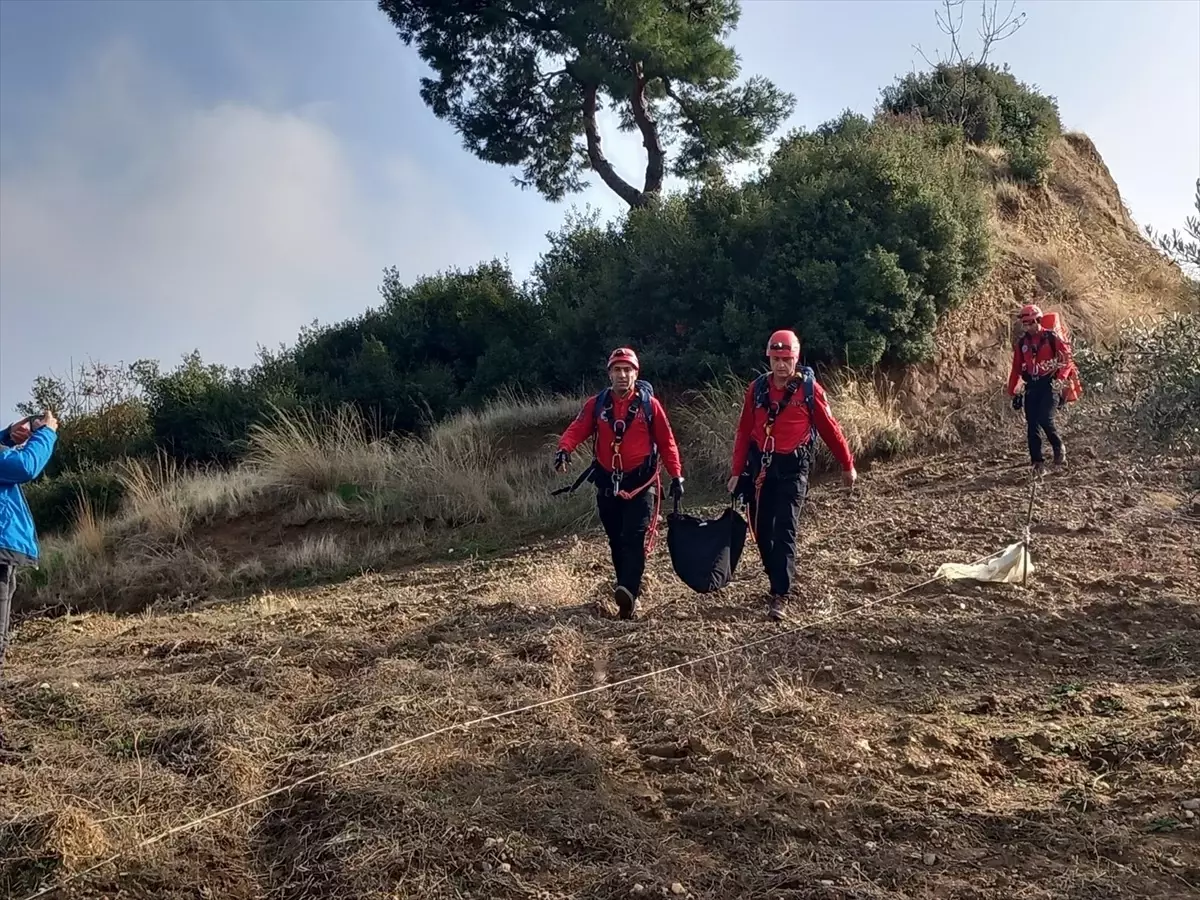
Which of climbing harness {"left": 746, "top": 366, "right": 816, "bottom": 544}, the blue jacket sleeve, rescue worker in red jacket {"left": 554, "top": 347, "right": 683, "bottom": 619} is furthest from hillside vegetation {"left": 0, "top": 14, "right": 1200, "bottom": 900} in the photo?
the blue jacket sleeve

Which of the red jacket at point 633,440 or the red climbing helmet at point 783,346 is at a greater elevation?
the red climbing helmet at point 783,346

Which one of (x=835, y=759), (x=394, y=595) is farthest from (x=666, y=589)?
(x=835, y=759)

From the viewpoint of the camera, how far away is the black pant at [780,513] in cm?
642

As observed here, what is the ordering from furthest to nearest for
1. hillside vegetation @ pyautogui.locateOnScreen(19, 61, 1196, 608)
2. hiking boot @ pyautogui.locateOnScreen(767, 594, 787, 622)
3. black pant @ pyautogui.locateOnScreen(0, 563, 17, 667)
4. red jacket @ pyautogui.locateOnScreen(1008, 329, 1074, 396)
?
hillside vegetation @ pyautogui.locateOnScreen(19, 61, 1196, 608)
red jacket @ pyautogui.locateOnScreen(1008, 329, 1074, 396)
hiking boot @ pyautogui.locateOnScreen(767, 594, 787, 622)
black pant @ pyautogui.locateOnScreen(0, 563, 17, 667)

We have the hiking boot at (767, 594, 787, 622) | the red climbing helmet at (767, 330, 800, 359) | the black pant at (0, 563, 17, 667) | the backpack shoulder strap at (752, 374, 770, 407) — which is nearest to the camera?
the black pant at (0, 563, 17, 667)

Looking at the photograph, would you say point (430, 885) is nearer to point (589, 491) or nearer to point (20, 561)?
point (20, 561)

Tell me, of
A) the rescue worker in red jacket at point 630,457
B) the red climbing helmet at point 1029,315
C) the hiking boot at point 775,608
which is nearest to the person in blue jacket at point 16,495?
the rescue worker in red jacket at point 630,457

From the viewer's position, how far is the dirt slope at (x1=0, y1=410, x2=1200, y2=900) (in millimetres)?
3570

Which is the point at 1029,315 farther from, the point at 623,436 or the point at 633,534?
the point at 633,534

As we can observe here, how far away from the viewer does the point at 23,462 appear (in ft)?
16.9

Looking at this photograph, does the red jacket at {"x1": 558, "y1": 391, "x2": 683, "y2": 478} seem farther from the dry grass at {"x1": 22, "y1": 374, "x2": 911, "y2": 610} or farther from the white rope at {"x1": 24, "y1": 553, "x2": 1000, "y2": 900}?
the dry grass at {"x1": 22, "y1": 374, "x2": 911, "y2": 610}

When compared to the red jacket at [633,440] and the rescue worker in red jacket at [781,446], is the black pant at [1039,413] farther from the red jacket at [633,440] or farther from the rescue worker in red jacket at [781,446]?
the red jacket at [633,440]

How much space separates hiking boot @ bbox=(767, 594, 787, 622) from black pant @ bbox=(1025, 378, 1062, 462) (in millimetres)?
4992

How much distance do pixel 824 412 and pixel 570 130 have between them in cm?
1448
